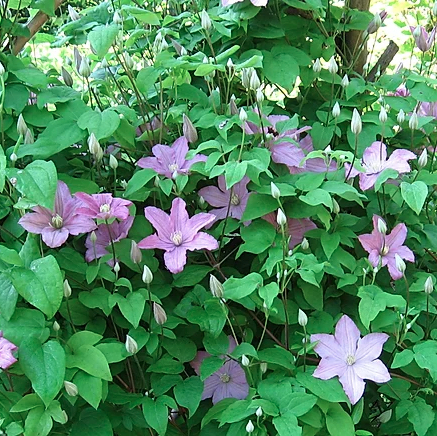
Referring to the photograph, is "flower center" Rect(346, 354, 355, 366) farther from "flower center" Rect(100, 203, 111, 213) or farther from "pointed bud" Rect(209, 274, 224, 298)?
"flower center" Rect(100, 203, 111, 213)

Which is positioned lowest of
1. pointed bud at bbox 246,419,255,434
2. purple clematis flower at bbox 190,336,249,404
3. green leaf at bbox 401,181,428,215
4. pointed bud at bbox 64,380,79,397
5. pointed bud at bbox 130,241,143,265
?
purple clematis flower at bbox 190,336,249,404

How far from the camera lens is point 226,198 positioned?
914 millimetres

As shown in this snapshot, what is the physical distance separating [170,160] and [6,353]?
36cm

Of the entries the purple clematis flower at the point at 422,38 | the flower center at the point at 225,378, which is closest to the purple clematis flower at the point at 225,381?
the flower center at the point at 225,378

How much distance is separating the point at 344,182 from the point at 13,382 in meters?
0.55

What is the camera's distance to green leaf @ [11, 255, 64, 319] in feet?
2.33

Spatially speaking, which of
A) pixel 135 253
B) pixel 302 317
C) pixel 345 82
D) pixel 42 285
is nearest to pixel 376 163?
pixel 345 82

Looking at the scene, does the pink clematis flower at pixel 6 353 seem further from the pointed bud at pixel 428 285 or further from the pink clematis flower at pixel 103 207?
the pointed bud at pixel 428 285

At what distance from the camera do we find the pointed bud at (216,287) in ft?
2.61

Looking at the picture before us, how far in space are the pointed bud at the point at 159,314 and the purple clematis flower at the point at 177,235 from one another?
55 mm

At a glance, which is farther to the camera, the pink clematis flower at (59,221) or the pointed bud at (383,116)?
the pointed bud at (383,116)

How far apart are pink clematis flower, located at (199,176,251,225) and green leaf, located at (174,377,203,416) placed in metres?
0.24

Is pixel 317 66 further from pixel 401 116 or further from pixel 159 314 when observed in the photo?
pixel 159 314

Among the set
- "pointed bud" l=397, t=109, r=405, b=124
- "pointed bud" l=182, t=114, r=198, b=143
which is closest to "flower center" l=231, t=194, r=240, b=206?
"pointed bud" l=182, t=114, r=198, b=143
